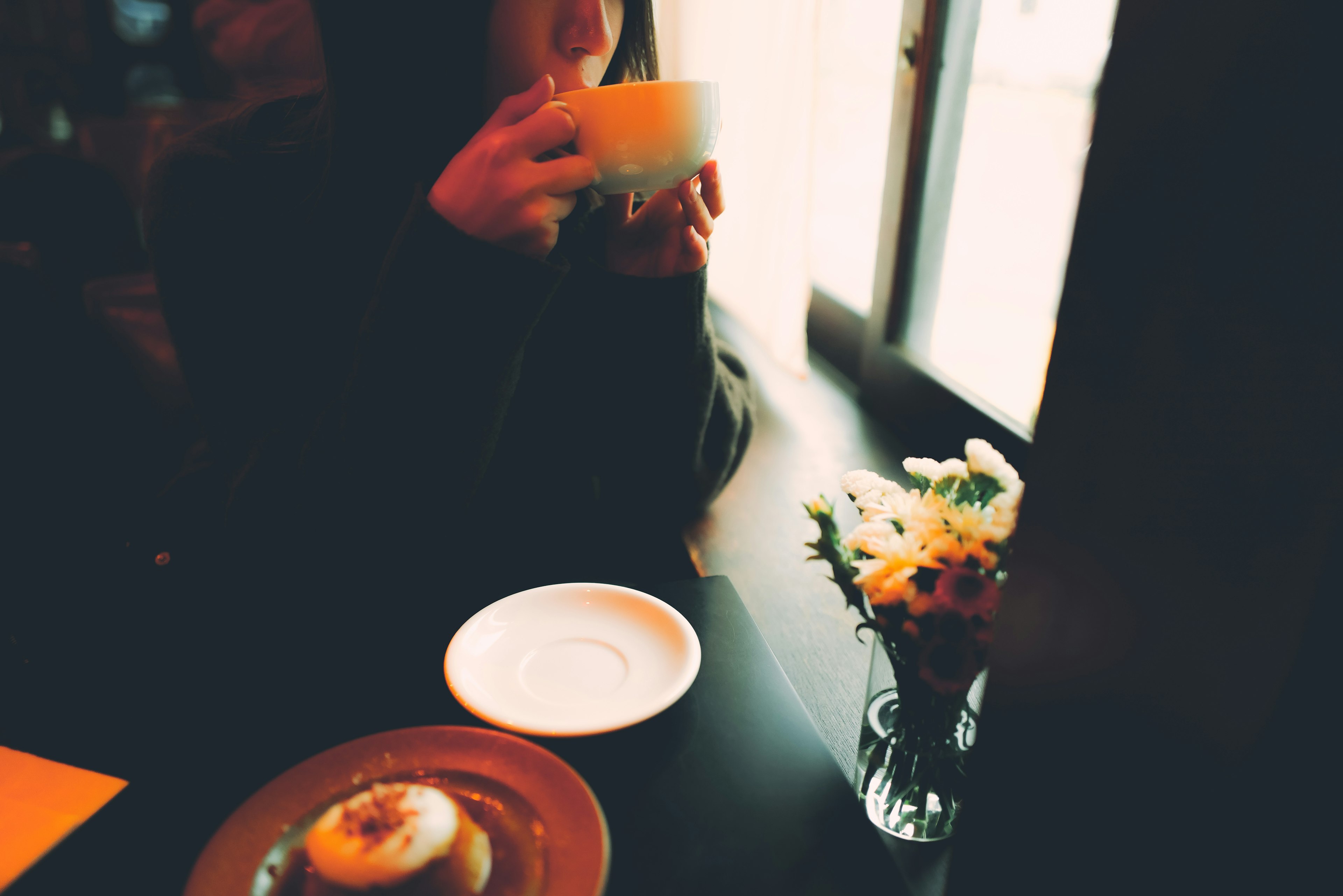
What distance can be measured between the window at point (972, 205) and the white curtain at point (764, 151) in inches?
3.7

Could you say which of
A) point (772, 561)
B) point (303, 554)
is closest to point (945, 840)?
point (772, 561)

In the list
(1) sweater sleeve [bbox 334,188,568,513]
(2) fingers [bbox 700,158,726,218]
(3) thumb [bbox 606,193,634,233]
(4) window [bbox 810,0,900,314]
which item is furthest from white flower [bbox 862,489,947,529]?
(4) window [bbox 810,0,900,314]

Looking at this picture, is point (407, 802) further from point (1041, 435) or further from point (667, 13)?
point (667, 13)

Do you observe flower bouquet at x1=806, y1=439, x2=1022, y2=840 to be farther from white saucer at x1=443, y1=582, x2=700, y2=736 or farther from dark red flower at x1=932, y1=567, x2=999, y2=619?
white saucer at x1=443, y1=582, x2=700, y2=736

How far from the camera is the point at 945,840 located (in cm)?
56

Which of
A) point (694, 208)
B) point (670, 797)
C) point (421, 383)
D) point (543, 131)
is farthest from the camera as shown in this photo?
point (694, 208)

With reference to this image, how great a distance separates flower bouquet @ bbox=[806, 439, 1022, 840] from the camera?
48 centimetres

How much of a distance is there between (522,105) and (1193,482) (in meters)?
0.60

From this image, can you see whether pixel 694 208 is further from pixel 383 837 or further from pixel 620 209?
pixel 383 837

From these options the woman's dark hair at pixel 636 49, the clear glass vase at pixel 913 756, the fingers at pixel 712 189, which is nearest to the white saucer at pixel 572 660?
the clear glass vase at pixel 913 756

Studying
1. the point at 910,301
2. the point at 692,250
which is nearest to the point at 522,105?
the point at 692,250

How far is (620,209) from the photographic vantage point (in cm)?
102

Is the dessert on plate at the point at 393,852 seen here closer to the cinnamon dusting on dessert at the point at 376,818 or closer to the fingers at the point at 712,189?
the cinnamon dusting on dessert at the point at 376,818

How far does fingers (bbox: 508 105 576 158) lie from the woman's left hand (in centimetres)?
25
